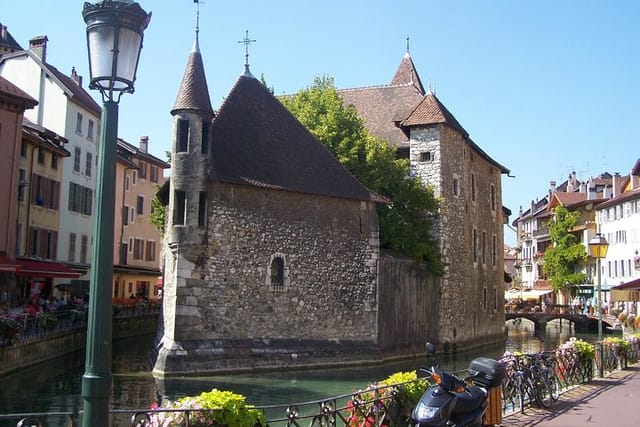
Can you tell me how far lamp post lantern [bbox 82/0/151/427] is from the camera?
4.48m

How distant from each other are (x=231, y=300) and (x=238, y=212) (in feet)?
8.97

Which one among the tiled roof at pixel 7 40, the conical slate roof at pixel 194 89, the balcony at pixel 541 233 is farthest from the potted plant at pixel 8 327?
the balcony at pixel 541 233

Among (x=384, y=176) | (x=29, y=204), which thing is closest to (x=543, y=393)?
(x=384, y=176)

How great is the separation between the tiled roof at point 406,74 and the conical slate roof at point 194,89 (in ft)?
55.4

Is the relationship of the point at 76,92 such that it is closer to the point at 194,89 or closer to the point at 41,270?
the point at 41,270

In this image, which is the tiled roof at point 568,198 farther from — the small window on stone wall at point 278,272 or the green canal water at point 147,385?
the small window on stone wall at point 278,272

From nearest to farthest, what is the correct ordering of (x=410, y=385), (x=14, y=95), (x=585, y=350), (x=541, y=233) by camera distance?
(x=410, y=385) < (x=585, y=350) < (x=14, y=95) < (x=541, y=233)

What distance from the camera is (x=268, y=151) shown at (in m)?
22.8

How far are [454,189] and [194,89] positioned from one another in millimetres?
13702

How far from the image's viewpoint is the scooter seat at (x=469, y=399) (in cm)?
733

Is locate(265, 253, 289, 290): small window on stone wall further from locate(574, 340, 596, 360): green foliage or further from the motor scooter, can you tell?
the motor scooter

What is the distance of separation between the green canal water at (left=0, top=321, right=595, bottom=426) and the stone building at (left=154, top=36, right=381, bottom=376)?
903mm

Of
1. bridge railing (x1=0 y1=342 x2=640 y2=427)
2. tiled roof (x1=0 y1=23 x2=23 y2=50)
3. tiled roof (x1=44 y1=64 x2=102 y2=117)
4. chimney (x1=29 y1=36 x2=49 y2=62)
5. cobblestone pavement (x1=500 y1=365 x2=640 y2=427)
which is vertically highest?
tiled roof (x1=0 y1=23 x2=23 y2=50)

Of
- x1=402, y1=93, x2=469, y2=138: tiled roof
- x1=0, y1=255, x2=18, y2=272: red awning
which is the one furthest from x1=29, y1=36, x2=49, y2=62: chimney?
x1=402, y1=93, x2=469, y2=138: tiled roof
